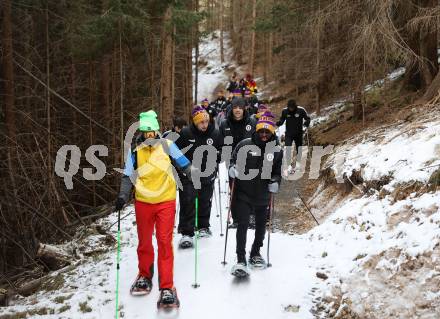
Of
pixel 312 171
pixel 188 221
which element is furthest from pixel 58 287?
pixel 312 171

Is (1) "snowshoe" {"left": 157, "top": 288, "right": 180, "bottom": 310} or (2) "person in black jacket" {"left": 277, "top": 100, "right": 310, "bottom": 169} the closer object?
(1) "snowshoe" {"left": 157, "top": 288, "right": 180, "bottom": 310}

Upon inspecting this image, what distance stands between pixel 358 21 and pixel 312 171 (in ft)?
15.9

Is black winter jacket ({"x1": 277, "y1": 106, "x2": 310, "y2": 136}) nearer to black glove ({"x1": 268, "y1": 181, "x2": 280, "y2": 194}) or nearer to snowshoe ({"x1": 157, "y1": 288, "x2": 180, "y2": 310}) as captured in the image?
black glove ({"x1": 268, "y1": 181, "x2": 280, "y2": 194})

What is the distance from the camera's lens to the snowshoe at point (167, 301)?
549 cm

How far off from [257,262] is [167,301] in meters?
1.75

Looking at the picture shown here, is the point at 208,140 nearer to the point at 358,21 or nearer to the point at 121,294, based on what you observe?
the point at 121,294

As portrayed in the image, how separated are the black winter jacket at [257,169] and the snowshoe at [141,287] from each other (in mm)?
1891

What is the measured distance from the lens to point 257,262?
664 centimetres

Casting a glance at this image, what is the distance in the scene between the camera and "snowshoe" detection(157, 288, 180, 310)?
5.49 m

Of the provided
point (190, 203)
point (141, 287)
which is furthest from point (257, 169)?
point (141, 287)

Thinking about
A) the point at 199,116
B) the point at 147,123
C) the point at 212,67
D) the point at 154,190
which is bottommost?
the point at 212,67

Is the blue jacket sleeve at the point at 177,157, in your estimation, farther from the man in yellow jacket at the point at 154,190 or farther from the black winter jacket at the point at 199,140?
the black winter jacket at the point at 199,140

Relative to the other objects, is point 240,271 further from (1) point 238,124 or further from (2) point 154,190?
(1) point 238,124

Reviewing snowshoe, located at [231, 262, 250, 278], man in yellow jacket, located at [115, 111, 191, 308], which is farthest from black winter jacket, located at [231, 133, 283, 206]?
man in yellow jacket, located at [115, 111, 191, 308]
